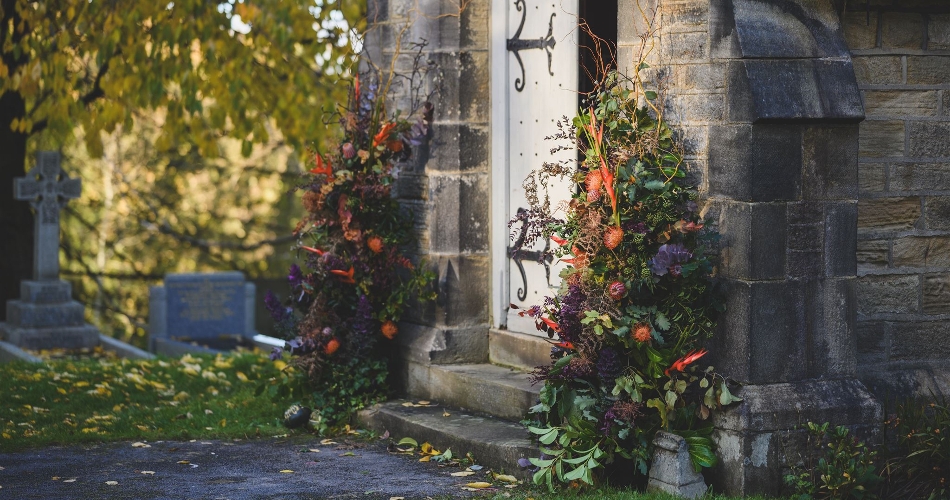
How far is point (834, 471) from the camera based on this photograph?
5188 millimetres

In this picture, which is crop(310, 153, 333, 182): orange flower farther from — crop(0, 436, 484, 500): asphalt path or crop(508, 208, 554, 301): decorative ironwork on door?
crop(0, 436, 484, 500): asphalt path

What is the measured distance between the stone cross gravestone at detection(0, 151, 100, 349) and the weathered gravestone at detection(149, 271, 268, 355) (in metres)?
0.75

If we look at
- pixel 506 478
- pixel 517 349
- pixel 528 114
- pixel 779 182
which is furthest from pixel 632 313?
pixel 528 114

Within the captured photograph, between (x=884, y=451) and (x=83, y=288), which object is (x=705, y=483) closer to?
(x=884, y=451)

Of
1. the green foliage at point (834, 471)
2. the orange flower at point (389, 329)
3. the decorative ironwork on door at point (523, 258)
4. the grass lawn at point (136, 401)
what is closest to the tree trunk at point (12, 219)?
the grass lawn at point (136, 401)

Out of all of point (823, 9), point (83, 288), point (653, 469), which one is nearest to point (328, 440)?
point (653, 469)

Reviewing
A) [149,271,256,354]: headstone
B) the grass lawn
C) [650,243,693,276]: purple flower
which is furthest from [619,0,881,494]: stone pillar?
[149,271,256,354]: headstone

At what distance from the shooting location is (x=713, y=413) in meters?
5.36

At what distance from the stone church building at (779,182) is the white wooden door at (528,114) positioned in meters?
0.01

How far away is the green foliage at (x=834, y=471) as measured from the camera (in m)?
5.17

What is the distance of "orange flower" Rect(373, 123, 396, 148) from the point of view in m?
7.12

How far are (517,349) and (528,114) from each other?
1404 millimetres

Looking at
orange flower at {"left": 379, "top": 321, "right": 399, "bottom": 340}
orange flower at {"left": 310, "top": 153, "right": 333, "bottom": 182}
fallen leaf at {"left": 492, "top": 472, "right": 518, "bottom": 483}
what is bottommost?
fallen leaf at {"left": 492, "top": 472, "right": 518, "bottom": 483}

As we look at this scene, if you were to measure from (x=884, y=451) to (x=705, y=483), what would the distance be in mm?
895
